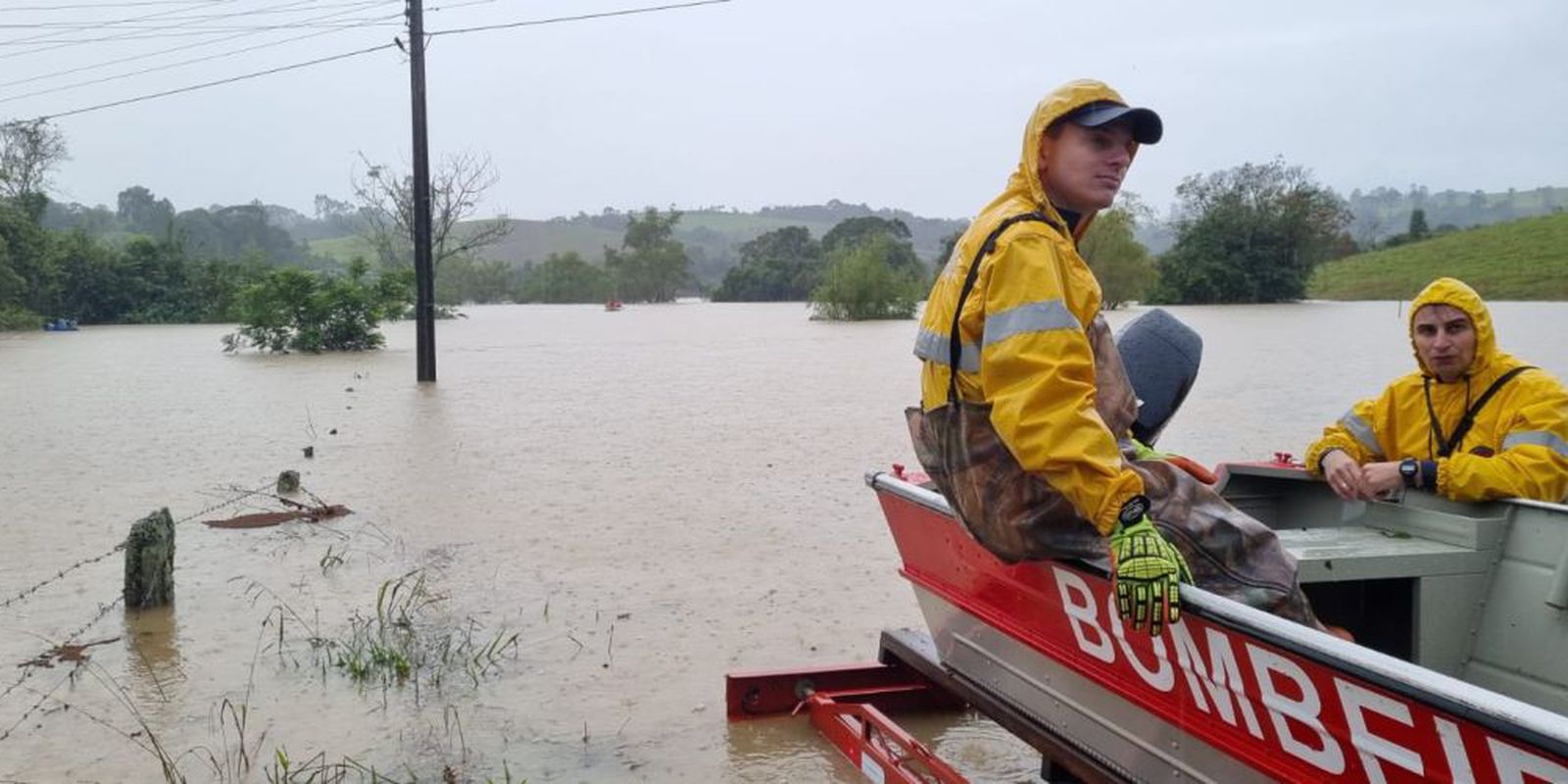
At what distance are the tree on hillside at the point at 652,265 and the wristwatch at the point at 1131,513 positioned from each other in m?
90.9

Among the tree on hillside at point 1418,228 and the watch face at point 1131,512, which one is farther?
the tree on hillside at point 1418,228

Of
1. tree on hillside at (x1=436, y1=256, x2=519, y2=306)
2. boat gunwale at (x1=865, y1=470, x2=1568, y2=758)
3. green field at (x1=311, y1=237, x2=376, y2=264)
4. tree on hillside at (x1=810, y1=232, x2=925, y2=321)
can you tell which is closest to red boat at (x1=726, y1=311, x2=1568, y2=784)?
boat gunwale at (x1=865, y1=470, x2=1568, y2=758)

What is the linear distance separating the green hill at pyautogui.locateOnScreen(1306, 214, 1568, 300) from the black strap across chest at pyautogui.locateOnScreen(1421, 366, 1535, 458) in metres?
47.1

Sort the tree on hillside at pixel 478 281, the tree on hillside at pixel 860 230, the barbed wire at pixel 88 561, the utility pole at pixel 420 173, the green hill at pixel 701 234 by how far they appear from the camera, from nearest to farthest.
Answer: the barbed wire at pixel 88 561 < the utility pole at pixel 420 173 < the tree on hillside at pixel 860 230 < the tree on hillside at pixel 478 281 < the green hill at pixel 701 234

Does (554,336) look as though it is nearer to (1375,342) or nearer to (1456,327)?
(1375,342)

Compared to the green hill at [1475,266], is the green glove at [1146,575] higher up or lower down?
lower down

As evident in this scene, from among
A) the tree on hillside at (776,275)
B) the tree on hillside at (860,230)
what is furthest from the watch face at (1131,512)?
the tree on hillside at (776,275)

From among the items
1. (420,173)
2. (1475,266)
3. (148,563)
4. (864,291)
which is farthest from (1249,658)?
(1475,266)

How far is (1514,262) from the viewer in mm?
49219

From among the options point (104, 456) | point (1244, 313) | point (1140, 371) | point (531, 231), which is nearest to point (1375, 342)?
point (1244, 313)

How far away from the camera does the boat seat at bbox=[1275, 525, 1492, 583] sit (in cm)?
353

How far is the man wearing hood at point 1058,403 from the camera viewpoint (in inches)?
104

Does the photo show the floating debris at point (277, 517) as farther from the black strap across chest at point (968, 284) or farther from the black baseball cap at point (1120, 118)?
the black baseball cap at point (1120, 118)

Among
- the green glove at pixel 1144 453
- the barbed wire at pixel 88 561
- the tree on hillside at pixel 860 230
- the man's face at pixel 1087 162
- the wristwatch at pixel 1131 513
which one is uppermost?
the tree on hillside at pixel 860 230
